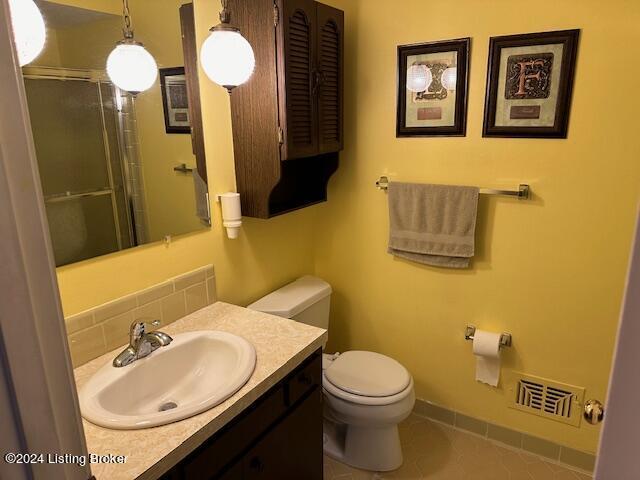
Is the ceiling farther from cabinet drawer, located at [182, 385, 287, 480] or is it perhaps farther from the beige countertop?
cabinet drawer, located at [182, 385, 287, 480]

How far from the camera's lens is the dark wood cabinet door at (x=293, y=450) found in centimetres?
129

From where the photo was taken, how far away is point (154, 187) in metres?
1.50

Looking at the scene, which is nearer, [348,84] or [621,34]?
[621,34]

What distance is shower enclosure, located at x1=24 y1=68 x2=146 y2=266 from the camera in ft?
3.84

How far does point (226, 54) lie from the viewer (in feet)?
4.62

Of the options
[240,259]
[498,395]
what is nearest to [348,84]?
[240,259]

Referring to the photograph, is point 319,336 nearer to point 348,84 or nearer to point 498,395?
point 498,395

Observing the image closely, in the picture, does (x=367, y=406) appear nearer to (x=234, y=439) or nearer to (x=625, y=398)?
(x=234, y=439)

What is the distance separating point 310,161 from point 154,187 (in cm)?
87

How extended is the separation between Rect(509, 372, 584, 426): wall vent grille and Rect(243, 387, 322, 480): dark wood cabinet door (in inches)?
39.1

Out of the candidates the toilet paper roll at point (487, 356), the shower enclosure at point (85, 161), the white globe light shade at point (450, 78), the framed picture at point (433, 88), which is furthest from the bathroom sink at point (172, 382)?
the white globe light shade at point (450, 78)

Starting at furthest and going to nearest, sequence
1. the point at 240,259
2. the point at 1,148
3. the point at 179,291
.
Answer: the point at 240,259
the point at 179,291
the point at 1,148

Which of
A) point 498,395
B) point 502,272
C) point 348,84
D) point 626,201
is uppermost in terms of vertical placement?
point 348,84

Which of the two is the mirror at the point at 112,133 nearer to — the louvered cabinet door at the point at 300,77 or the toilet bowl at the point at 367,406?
the louvered cabinet door at the point at 300,77
